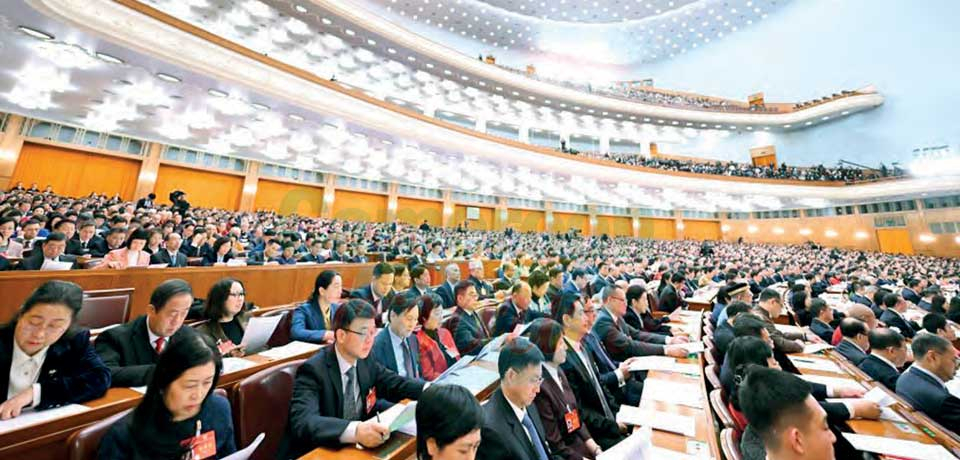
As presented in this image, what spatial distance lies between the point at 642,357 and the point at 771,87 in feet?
102

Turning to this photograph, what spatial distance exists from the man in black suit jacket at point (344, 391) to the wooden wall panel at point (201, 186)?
17379 mm

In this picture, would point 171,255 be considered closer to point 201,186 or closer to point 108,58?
point 108,58

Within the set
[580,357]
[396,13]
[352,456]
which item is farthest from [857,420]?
[396,13]

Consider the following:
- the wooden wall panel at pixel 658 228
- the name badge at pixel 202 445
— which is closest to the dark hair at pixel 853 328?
the name badge at pixel 202 445

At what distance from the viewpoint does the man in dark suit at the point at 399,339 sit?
216 cm

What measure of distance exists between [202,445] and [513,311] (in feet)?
8.65

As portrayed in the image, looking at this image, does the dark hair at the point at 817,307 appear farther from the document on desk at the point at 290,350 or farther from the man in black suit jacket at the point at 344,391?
the document on desk at the point at 290,350

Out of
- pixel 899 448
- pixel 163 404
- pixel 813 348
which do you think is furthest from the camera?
pixel 813 348

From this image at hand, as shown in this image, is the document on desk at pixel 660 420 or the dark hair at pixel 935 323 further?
the dark hair at pixel 935 323

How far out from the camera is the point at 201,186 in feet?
49.6

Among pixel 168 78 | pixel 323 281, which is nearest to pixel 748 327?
pixel 323 281

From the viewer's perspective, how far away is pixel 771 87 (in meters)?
24.8

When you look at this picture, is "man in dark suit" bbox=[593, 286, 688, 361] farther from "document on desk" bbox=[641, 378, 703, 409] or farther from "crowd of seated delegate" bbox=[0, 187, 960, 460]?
"document on desk" bbox=[641, 378, 703, 409]

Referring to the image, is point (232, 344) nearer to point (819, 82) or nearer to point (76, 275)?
point (76, 275)
